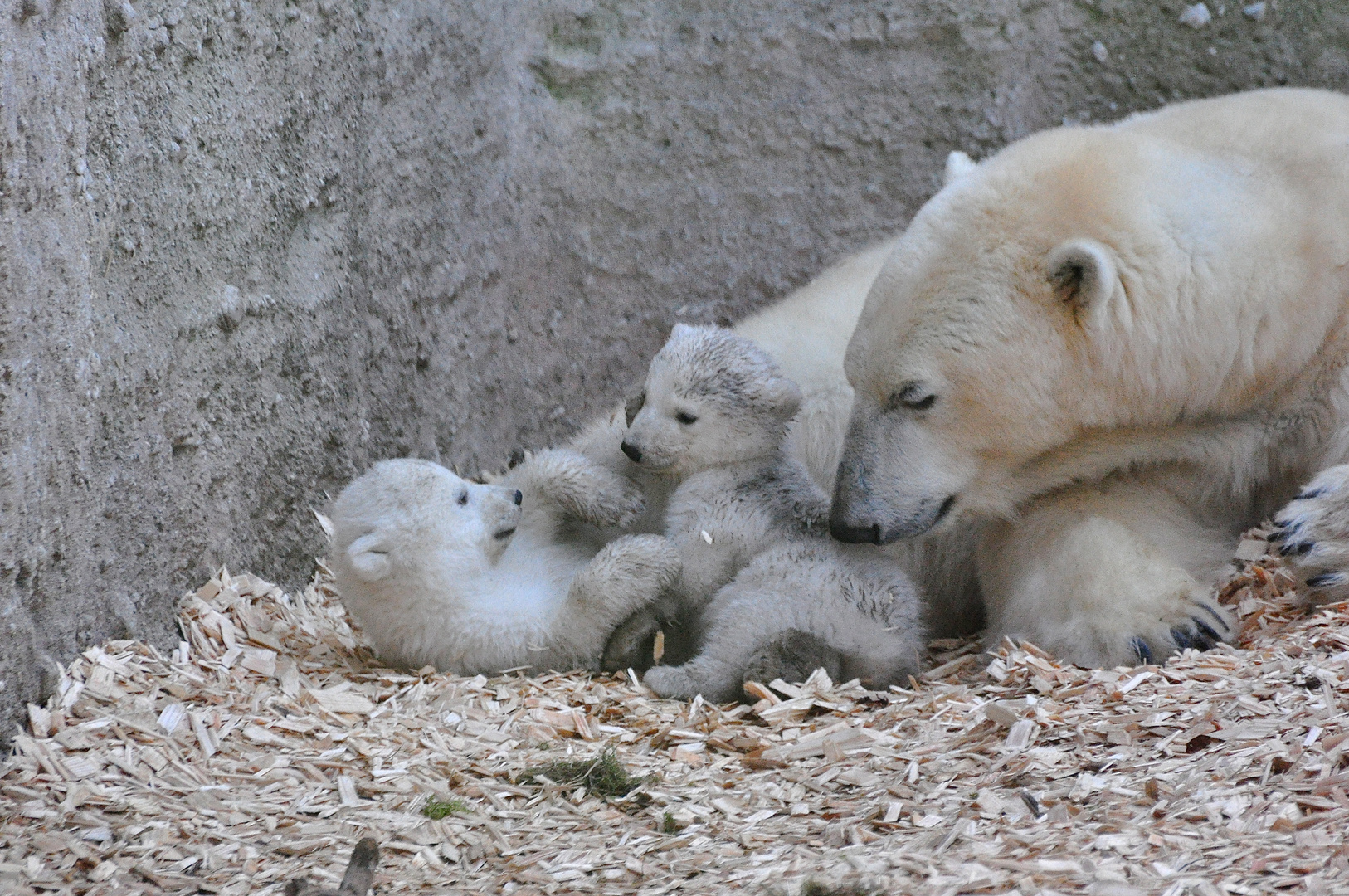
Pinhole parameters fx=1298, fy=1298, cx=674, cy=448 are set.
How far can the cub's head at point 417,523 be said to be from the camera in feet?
9.70

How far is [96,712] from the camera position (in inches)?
104

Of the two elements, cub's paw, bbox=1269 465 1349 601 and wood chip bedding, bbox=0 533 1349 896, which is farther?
cub's paw, bbox=1269 465 1349 601

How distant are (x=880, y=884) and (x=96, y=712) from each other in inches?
65.8

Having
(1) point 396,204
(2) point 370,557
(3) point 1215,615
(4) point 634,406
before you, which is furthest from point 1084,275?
(1) point 396,204

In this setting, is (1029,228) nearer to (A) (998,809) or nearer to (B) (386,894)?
(A) (998,809)

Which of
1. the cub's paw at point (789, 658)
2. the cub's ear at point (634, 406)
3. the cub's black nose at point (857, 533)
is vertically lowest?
the cub's paw at point (789, 658)

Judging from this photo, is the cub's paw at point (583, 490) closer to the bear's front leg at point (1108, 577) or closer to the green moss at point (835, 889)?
the bear's front leg at point (1108, 577)

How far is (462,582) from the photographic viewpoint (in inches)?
119

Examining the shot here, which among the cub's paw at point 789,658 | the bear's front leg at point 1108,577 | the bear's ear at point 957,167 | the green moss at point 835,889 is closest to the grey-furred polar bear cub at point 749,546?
the cub's paw at point 789,658

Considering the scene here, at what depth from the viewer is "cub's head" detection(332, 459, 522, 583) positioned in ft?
9.70

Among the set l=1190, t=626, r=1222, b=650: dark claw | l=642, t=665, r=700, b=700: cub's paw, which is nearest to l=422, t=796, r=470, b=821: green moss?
l=642, t=665, r=700, b=700: cub's paw

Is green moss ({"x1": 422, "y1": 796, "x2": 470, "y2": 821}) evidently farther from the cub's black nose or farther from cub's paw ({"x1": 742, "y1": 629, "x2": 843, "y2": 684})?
the cub's black nose

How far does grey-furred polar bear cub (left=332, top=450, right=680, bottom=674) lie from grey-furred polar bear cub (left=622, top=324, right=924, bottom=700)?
5.8 inches

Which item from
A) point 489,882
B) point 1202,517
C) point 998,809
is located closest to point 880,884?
point 998,809
